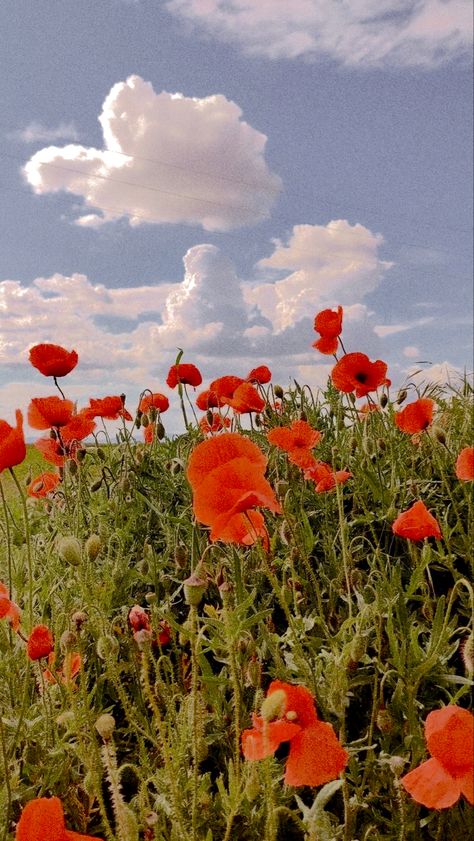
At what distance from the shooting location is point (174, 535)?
2807 mm

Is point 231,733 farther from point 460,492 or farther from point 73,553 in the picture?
point 460,492

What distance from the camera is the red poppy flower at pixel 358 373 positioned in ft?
9.52

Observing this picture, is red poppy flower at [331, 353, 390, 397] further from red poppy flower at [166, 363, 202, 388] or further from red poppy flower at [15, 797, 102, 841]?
red poppy flower at [15, 797, 102, 841]

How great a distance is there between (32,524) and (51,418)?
194cm

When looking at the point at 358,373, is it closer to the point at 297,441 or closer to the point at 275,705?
the point at 297,441

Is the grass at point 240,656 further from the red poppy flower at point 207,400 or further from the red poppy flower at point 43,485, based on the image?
the red poppy flower at point 207,400

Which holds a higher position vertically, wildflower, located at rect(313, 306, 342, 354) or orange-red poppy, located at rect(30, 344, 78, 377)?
wildflower, located at rect(313, 306, 342, 354)

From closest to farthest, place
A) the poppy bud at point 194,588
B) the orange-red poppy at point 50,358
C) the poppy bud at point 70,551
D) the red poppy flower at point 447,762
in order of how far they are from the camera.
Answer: the red poppy flower at point 447,762 < the poppy bud at point 194,588 < the poppy bud at point 70,551 < the orange-red poppy at point 50,358

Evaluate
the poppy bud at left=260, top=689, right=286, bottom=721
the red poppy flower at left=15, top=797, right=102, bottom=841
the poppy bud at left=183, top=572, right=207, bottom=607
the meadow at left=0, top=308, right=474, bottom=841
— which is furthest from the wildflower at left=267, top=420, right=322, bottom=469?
the red poppy flower at left=15, top=797, right=102, bottom=841

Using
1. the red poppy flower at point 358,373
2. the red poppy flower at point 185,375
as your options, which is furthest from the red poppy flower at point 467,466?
the red poppy flower at point 185,375

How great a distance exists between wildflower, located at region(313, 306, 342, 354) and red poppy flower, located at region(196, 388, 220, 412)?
50 centimetres

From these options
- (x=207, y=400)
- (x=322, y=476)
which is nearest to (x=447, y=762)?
(x=322, y=476)

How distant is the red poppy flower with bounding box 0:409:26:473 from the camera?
5.42 feet

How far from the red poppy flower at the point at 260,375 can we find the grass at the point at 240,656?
0.26 meters
